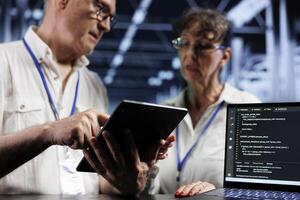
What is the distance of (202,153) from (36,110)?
0.59m

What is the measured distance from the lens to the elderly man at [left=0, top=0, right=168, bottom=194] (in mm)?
1016

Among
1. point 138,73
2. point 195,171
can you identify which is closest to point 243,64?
point 138,73

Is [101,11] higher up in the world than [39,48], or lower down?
higher up

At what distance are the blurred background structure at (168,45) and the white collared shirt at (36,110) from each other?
1023mm

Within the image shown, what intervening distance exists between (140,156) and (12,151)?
31 centimetres

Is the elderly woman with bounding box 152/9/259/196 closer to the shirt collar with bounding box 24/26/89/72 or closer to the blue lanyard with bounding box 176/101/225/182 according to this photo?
the blue lanyard with bounding box 176/101/225/182

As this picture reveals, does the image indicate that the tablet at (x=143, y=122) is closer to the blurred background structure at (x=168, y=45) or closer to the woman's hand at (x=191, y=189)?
the woman's hand at (x=191, y=189)

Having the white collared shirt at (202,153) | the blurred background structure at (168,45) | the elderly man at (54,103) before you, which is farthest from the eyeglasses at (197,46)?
the blurred background structure at (168,45)

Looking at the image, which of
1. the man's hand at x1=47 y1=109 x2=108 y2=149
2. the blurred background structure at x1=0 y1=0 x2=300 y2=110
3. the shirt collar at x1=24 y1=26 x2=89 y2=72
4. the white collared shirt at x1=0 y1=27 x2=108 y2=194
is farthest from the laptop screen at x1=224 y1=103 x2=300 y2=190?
the blurred background structure at x1=0 y1=0 x2=300 y2=110

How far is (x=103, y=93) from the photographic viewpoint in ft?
4.93

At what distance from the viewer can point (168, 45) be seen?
A: 254 centimetres

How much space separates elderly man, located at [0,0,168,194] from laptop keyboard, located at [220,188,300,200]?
0.21m

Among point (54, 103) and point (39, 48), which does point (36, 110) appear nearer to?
point (54, 103)

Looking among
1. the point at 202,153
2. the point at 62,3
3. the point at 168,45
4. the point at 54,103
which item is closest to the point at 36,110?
the point at 54,103
